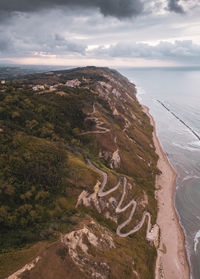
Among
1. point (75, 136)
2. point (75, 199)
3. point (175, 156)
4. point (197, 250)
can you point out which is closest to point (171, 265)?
point (197, 250)

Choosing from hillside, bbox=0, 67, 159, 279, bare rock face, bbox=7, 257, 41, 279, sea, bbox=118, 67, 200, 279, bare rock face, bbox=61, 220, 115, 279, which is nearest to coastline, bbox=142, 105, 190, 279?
sea, bbox=118, 67, 200, 279

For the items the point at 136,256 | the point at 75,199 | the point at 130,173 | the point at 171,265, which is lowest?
the point at 171,265

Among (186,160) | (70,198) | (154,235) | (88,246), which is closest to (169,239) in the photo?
(154,235)

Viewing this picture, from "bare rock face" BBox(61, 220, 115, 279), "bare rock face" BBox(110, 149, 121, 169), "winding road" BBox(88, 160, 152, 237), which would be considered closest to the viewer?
"bare rock face" BBox(61, 220, 115, 279)

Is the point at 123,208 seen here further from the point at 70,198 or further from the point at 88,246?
the point at 88,246

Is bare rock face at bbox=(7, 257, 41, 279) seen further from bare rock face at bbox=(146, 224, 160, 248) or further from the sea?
the sea

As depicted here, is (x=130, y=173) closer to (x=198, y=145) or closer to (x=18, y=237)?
(x=18, y=237)
